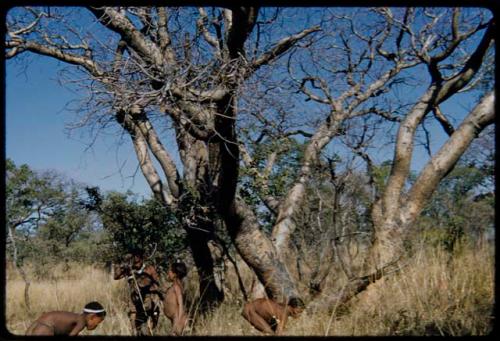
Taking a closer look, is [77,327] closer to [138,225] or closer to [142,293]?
[142,293]

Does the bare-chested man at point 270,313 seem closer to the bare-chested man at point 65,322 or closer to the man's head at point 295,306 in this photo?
the man's head at point 295,306

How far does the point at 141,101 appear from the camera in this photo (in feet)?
15.4

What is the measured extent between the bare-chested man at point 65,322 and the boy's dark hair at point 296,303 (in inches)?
79.4

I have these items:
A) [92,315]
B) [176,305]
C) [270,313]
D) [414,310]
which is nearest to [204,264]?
[176,305]

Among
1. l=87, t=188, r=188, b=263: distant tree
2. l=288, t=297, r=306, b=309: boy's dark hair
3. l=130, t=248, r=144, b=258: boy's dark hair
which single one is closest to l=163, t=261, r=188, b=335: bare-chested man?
l=130, t=248, r=144, b=258: boy's dark hair

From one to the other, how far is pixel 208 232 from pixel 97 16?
11.4 ft

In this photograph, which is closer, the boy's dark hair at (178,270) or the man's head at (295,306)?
the man's head at (295,306)

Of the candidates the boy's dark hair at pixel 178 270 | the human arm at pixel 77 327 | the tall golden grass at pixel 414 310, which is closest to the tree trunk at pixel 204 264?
the tall golden grass at pixel 414 310

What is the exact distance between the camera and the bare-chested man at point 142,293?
18.5 feet

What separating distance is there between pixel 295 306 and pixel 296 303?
4 cm

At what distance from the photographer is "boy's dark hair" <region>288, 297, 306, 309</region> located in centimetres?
541

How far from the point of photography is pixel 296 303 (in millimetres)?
Answer: 5441

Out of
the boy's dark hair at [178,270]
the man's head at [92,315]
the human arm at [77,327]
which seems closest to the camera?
the human arm at [77,327]

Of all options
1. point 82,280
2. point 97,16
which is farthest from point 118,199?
point 97,16
